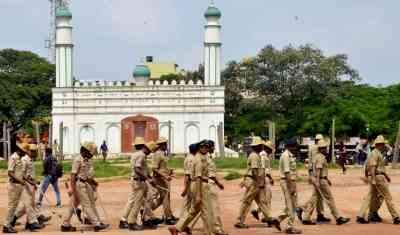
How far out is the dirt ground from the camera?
1631cm

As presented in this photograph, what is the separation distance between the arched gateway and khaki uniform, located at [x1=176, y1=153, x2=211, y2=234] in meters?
45.1

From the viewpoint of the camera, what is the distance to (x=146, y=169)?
1675 centimetres

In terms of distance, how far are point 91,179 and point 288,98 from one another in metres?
46.3

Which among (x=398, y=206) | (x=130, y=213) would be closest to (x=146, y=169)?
(x=130, y=213)

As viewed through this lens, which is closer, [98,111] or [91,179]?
[91,179]

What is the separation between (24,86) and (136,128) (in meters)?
9.85

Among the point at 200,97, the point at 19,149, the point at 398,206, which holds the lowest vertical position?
the point at 398,206

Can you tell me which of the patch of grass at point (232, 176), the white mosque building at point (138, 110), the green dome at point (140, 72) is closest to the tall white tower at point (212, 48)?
the white mosque building at point (138, 110)

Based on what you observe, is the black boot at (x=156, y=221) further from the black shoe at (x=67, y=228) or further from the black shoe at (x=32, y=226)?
the black shoe at (x=32, y=226)

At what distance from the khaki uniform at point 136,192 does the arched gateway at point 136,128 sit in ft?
142

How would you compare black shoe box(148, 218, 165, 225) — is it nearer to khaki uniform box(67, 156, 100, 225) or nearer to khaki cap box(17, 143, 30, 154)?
khaki uniform box(67, 156, 100, 225)

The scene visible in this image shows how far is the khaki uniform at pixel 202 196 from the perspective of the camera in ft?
48.4

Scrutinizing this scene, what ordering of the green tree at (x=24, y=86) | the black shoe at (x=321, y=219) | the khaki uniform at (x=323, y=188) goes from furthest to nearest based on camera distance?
the green tree at (x=24, y=86) < the black shoe at (x=321, y=219) < the khaki uniform at (x=323, y=188)

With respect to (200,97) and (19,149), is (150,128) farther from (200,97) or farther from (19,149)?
(19,149)
